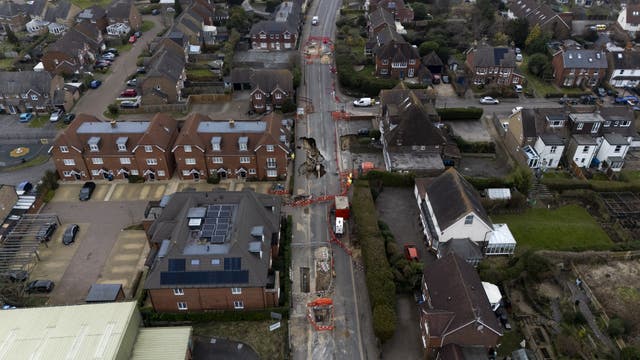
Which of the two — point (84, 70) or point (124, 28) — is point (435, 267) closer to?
point (84, 70)

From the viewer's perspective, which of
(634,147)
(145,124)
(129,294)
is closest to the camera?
(129,294)

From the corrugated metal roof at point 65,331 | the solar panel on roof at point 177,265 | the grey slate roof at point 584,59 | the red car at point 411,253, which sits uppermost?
the grey slate roof at point 584,59

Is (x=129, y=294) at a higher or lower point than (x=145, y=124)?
lower

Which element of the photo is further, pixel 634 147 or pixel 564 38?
pixel 564 38

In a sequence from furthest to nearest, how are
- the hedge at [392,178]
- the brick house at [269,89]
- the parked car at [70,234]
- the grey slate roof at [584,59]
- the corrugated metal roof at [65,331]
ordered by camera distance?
1. the grey slate roof at [584,59]
2. the brick house at [269,89]
3. the hedge at [392,178]
4. the parked car at [70,234]
5. the corrugated metal roof at [65,331]

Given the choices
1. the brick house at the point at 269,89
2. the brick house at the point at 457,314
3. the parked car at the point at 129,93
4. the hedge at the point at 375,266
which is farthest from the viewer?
the parked car at the point at 129,93

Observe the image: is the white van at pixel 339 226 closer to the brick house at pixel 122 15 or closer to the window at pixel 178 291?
the window at pixel 178 291

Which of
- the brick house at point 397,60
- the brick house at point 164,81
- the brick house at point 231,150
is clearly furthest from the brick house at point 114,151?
the brick house at point 397,60

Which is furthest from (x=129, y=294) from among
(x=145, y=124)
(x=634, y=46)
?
→ (x=634, y=46)
